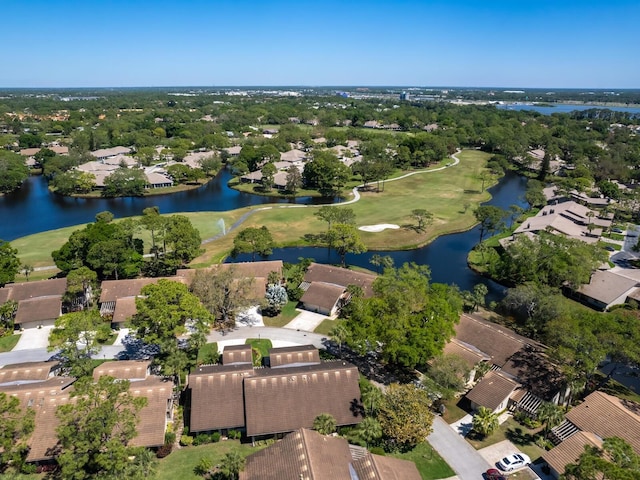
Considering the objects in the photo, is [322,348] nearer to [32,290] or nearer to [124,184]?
[32,290]

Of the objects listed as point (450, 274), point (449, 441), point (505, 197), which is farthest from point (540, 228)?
point (449, 441)

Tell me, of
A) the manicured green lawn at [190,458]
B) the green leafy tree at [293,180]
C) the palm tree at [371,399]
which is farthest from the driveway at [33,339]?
the green leafy tree at [293,180]

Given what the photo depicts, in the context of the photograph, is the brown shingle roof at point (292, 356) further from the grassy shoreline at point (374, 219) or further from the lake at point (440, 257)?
the grassy shoreline at point (374, 219)

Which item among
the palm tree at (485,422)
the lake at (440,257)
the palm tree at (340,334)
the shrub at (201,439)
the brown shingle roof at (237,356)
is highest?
the palm tree at (340,334)

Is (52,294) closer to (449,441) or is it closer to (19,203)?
(449,441)

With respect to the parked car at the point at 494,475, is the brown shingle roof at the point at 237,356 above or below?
above

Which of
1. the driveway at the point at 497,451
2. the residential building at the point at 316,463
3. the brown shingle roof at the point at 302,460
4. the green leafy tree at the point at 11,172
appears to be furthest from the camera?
the green leafy tree at the point at 11,172

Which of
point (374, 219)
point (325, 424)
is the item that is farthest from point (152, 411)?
point (374, 219)
